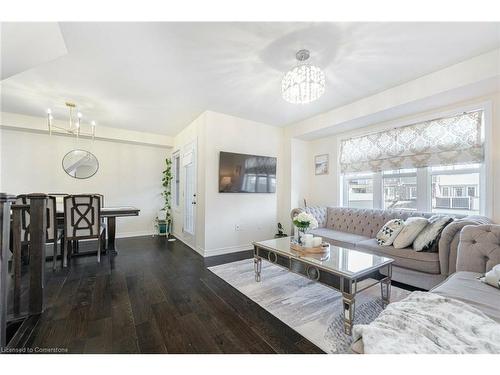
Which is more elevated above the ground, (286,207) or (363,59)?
(363,59)

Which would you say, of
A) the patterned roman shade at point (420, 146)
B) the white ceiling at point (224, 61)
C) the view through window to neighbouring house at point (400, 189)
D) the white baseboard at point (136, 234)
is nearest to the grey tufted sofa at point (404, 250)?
the view through window to neighbouring house at point (400, 189)

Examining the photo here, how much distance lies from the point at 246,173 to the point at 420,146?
274 centimetres

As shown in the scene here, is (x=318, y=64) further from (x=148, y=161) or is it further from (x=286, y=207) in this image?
(x=148, y=161)

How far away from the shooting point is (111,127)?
4609 mm

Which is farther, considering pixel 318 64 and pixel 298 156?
pixel 298 156

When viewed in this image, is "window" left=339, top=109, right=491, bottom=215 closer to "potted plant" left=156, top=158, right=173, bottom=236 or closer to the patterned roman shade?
the patterned roman shade

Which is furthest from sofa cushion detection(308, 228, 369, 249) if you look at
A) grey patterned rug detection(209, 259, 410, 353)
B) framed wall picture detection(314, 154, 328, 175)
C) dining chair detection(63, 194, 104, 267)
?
dining chair detection(63, 194, 104, 267)

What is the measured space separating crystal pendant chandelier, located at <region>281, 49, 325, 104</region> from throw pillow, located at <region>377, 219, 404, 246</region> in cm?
193

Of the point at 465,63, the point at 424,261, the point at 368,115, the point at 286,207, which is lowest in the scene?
the point at 424,261

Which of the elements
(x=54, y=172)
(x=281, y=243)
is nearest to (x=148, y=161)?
(x=54, y=172)

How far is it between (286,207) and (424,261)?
2531 millimetres

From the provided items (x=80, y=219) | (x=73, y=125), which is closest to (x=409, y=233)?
(x=80, y=219)

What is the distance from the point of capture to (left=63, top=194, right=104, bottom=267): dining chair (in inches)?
A: 120

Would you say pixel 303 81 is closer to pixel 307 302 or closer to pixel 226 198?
pixel 307 302
